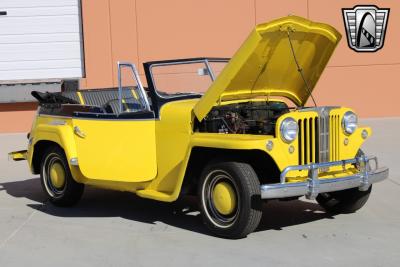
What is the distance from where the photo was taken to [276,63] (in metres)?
6.34

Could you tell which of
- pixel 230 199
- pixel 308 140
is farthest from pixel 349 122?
pixel 230 199

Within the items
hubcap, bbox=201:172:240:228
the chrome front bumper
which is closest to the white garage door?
hubcap, bbox=201:172:240:228

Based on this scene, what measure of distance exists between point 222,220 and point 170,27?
886cm

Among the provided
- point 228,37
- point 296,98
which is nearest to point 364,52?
point 228,37

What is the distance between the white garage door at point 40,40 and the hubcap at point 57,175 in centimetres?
724

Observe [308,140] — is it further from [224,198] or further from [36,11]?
[36,11]

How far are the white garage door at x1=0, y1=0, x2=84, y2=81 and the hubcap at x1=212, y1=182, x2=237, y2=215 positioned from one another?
9.18 meters

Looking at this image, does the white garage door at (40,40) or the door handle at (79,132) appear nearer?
the door handle at (79,132)

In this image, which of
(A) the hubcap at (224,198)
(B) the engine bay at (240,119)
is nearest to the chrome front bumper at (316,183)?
(A) the hubcap at (224,198)

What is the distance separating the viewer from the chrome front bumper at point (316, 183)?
541 cm

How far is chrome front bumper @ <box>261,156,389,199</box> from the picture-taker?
5.41 m

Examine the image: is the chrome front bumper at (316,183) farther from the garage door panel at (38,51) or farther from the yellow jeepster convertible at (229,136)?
the garage door panel at (38,51)

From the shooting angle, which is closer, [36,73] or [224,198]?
[224,198]

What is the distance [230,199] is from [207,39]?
28.9 ft
